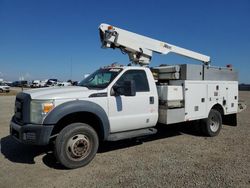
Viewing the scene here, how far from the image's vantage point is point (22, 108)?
14.7ft

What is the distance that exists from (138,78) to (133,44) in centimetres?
121

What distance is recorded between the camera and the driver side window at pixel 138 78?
541 cm

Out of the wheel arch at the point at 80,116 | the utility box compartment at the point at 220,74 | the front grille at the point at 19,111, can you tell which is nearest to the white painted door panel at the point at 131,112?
the wheel arch at the point at 80,116

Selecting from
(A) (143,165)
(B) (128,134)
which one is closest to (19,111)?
(B) (128,134)

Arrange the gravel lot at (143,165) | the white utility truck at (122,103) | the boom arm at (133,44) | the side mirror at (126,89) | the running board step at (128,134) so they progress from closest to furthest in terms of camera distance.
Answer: the gravel lot at (143,165)
the white utility truck at (122,103)
the side mirror at (126,89)
the running board step at (128,134)
the boom arm at (133,44)

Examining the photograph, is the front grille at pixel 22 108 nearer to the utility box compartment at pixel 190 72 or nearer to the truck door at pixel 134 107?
the truck door at pixel 134 107

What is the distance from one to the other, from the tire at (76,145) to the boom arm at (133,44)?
2.52 metres

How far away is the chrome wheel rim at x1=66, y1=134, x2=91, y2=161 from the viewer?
445 centimetres

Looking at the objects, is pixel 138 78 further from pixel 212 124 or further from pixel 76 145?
pixel 212 124

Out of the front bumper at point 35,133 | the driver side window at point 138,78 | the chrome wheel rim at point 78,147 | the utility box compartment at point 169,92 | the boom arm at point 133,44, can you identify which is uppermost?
the boom arm at point 133,44

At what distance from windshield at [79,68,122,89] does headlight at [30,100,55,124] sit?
1.28 metres

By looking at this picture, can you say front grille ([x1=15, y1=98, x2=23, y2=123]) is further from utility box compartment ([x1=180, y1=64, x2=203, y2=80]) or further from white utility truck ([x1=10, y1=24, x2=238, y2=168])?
utility box compartment ([x1=180, y1=64, x2=203, y2=80])

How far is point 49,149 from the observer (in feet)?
18.4

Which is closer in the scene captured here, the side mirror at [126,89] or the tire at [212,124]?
the side mirror at [126,89]
